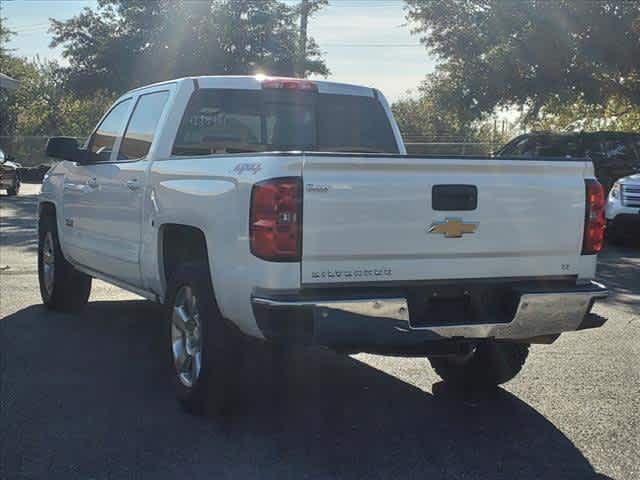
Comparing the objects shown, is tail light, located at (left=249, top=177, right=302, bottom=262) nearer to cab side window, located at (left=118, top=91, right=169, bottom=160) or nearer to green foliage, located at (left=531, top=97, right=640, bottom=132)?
cab side window, located at (left=118, top=91, right=169, bottom=160)

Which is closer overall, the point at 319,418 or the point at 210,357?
the point at 210,357

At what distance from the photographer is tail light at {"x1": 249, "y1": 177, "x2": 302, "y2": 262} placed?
14.3 feet

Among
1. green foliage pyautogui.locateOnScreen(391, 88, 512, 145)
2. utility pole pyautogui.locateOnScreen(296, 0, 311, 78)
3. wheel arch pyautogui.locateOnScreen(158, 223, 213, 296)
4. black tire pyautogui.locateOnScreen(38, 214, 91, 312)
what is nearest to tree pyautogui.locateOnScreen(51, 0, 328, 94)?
utility pole pyautogui.locateOnScreen(296, 0, 311, 78)

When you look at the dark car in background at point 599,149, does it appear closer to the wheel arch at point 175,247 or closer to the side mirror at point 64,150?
the side mirror at point 64,150

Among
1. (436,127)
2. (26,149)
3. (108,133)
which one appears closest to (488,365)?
(108,133)

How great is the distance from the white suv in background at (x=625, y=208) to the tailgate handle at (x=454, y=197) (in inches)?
402

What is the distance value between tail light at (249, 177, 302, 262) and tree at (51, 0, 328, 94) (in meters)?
27.4

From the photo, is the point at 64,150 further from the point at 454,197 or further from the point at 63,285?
the point at 454,197

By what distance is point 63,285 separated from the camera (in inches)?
320

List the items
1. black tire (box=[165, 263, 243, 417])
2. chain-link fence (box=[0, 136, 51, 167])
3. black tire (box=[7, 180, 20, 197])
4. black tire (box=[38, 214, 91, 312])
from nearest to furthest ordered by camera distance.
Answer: black tire (box=[165, 263, 243, 417])
black tire (box=[38, 214, 91, 312])
black tire (box=[7, 180, 20, 197])
chain-link fence (box=[0, 136, 51, 167])

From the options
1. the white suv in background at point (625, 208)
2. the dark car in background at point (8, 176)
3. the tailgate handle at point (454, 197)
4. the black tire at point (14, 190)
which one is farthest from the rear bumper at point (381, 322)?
the black tire at point (14, 190)

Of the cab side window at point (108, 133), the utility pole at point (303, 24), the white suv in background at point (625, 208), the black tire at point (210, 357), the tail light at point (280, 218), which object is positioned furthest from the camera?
the utility pole at point (303, 24)

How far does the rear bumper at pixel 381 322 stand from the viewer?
436 cm

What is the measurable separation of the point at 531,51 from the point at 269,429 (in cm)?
1877
